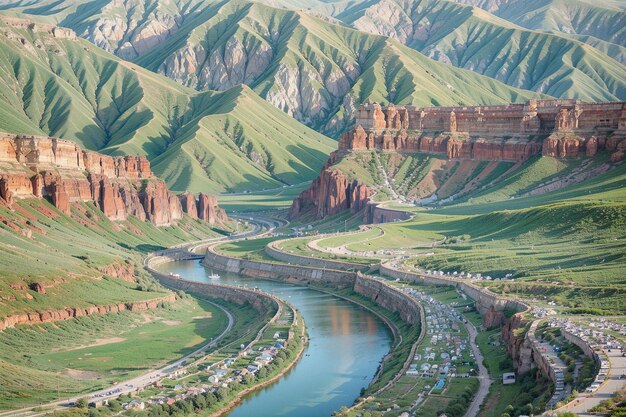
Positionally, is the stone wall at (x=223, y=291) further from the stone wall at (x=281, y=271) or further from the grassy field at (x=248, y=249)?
the grassy field at (x=248, y=249)

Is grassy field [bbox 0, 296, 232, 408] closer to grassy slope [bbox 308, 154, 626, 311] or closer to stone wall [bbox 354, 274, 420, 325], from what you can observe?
stone wall [bbox 354, 274, 420, 325]

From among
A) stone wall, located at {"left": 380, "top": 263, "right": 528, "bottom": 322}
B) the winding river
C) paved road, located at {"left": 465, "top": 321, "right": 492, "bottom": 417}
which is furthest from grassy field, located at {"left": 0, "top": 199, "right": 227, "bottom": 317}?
paved road, located at {"left": 465, "top": 321, "right": 492, "bottom": 417}

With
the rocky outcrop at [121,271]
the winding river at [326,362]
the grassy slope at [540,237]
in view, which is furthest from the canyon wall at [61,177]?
the winding river at [326,362]

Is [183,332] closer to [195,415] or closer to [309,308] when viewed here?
[309,308]

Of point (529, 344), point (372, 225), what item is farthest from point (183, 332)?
point (372, 225)

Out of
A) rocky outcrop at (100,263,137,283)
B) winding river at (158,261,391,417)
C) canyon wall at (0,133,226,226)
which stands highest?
canyon wall at (0,133,226,226)
